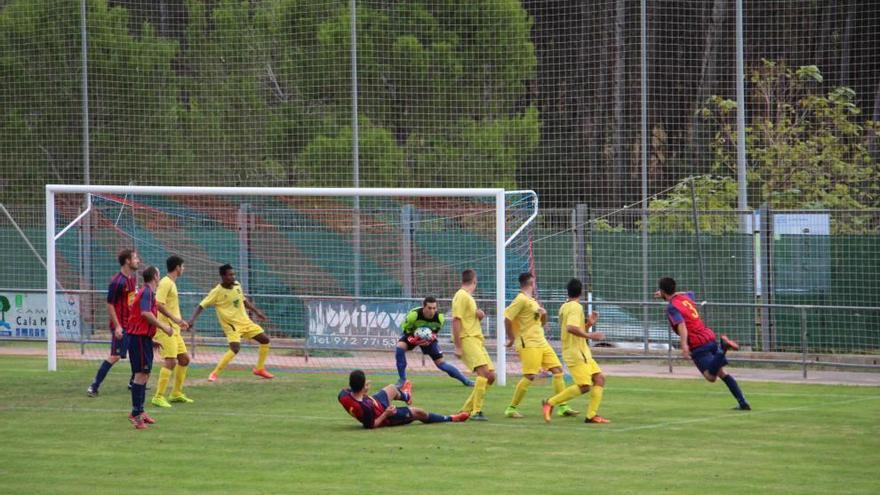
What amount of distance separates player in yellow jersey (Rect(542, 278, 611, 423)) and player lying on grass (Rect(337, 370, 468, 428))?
1.52 metres

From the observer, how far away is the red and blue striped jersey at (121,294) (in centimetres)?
1867

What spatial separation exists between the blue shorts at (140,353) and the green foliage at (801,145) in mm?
17058

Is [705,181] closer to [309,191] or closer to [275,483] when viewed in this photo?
[309,191]

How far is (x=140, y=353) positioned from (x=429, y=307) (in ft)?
16.1

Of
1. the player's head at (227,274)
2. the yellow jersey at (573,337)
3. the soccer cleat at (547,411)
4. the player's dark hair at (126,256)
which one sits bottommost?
the soccer cleat at (547,411)

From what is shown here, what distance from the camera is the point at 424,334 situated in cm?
1919

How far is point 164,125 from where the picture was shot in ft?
101

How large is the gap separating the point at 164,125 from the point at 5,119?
12.7 ft

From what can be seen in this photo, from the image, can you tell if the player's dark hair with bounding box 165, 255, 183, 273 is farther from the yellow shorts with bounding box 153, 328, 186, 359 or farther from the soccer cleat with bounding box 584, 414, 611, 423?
the soccer cleat with bounding box 584, 414, 611, 423

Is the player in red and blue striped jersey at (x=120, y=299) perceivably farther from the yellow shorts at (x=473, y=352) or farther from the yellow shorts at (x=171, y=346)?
the yellow shorts at (x=473, y=352)

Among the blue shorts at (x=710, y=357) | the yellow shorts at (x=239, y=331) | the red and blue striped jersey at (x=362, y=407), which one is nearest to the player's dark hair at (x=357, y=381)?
the red and blue striped jersey at (x=362, y=407)

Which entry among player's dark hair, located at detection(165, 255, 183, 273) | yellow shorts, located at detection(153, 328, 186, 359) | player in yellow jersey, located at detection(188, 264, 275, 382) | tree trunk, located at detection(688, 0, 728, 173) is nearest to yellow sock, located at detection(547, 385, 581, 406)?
yellow shorts, located at detection(153, 328, 186, 359)

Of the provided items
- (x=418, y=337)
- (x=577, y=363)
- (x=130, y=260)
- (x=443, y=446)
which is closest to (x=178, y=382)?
(x=130, y=260)

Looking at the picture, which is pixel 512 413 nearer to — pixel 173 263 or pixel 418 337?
pixel 418 337
